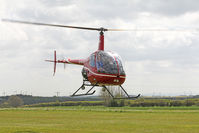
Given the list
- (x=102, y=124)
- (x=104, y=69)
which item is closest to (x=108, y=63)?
(x=104, y=69)

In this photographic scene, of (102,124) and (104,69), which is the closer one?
(104,69)

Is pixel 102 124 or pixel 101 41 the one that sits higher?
pixel 101 41

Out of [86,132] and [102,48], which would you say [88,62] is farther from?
[86,132]

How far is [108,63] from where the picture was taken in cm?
3256

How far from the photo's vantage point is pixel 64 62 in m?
44.5

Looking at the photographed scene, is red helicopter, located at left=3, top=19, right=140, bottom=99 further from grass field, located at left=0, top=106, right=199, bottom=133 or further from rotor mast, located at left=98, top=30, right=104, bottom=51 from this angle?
grass field, located at left=0, top=106, right=199, bottom=133

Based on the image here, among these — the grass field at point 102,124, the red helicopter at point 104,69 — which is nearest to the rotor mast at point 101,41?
the red helicopter at point 104,69

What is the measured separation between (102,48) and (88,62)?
7.13 ft

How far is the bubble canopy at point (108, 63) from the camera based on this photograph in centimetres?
3244

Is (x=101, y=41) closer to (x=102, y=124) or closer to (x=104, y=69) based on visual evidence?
(x=104, y=69)

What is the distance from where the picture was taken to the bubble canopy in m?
32.4

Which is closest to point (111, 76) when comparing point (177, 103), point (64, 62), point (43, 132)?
point (43, 132)

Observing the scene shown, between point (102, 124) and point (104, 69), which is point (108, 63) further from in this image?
point (102, 124)

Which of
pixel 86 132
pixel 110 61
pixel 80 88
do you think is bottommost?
pixel 86 132
